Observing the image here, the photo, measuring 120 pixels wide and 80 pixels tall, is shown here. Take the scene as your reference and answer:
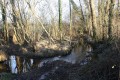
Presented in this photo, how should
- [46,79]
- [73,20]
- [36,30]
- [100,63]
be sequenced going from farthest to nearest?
[73,20]
[36,30]
[46,79]
[100,63]

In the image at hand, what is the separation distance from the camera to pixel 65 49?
26953mm

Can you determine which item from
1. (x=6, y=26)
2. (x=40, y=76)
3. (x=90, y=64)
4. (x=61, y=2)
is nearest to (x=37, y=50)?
(x=6, y=26)

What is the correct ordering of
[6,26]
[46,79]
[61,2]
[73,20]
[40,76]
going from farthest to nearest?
1. [73,20]
2. [61,2]
3. [6,26]
4. [40,76]
5. [46,79]

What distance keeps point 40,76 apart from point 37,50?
13.6m

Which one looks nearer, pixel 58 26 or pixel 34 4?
pixel 34 4

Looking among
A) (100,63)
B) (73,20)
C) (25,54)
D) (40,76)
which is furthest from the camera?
(73,20)

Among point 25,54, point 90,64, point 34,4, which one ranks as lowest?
point 25,54

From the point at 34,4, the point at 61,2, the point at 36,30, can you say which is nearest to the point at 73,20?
the point at 61,2

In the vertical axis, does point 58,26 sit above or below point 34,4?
below

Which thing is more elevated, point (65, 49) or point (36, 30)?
point (36, 30)

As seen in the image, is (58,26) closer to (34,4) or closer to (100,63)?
(34,4)

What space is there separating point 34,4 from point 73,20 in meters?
11.8

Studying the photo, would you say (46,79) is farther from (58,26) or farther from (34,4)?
(58,26)

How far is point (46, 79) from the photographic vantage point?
11219mm
